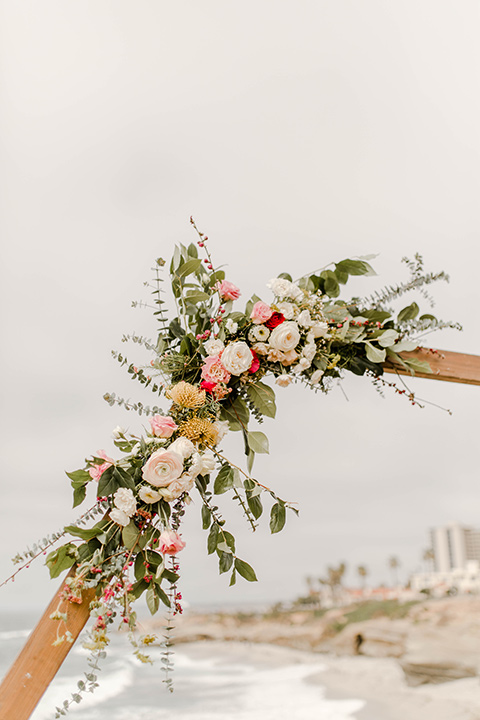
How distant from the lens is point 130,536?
1.07 meters

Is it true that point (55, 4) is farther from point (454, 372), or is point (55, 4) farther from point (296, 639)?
point (296, 639)

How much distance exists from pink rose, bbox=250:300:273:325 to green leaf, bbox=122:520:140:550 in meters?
0.53

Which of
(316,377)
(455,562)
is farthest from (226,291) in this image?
(455,562)

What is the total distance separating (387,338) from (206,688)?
5051mm

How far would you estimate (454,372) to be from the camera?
156 cm

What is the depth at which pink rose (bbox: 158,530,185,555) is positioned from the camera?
1051 millimetres

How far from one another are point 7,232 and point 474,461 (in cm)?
488

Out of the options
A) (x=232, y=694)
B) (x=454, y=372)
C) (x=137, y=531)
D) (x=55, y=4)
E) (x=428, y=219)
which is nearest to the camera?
(x=137, y=531)

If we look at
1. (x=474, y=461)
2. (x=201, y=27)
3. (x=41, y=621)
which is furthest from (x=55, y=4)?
(x=474, y=461)

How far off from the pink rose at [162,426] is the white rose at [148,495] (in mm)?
119

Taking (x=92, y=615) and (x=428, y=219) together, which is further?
(x=428, y=219)

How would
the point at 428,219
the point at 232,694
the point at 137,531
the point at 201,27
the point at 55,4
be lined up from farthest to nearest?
the point at 232,694, the point at 428,219, the point at 201,27, the point at 55,4, the point at 137,531

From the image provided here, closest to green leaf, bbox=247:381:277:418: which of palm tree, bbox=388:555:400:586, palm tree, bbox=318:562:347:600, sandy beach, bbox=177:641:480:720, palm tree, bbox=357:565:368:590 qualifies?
sandy beach, bbox=177:641:480:720

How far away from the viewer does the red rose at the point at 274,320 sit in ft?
4.35
